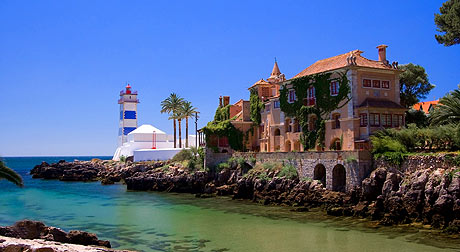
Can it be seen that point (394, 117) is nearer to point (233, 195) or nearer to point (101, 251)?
point (233, 195)

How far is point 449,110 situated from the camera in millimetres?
32375

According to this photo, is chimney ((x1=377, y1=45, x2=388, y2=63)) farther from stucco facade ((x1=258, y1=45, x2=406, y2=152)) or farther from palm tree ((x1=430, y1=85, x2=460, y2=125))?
palm tree ((x1=430, y1=85, x2=460, y2=125))

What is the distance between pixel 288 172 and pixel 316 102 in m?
8.63

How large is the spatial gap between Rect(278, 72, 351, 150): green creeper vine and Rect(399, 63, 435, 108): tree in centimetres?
1234

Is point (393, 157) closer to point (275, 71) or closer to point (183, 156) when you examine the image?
point (275, 71)

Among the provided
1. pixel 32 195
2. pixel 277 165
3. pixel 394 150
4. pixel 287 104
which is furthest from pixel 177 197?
pixel 394 150

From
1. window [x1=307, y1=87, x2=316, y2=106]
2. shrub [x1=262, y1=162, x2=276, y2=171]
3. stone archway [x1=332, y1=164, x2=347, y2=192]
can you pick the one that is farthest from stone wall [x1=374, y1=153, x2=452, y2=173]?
window [x1=307, y1=87, x2=316, y2=106]

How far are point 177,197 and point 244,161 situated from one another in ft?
25.0

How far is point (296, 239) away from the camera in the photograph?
23.9 metres

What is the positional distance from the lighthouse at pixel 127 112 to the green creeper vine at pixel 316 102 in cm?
5287

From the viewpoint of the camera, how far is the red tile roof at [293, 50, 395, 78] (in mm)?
40719

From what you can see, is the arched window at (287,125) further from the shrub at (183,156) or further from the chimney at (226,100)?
the chimney at (226,100)

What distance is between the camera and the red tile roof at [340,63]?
1603 inches

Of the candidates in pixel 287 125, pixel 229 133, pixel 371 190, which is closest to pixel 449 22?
pixel 371 190
